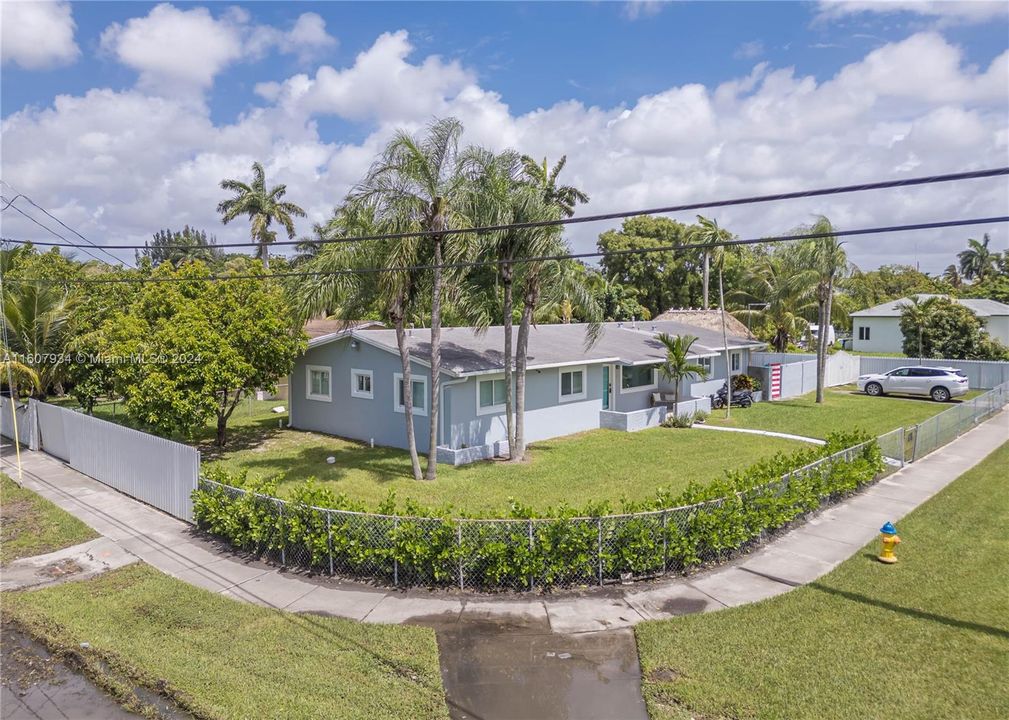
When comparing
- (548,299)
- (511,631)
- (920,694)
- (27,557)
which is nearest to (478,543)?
(511,631)

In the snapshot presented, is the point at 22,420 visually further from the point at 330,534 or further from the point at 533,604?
the point at 533,604

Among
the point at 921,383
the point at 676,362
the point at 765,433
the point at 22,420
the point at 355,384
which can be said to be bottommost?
the point at 765,433

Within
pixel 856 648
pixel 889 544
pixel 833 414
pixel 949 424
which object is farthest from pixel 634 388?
pixel 856 648

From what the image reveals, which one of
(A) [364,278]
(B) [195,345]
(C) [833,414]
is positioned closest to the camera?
(A) [364,278]

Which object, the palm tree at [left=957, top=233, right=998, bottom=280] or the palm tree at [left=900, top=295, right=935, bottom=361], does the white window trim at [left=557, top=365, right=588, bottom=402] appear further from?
the palm tree at [left=957, top=233, right=998, bottom=280]

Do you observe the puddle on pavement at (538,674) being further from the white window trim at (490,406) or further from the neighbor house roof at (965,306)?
the neighbor house roof at (965,306)

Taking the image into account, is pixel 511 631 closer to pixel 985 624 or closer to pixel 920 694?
pixel 920 694
